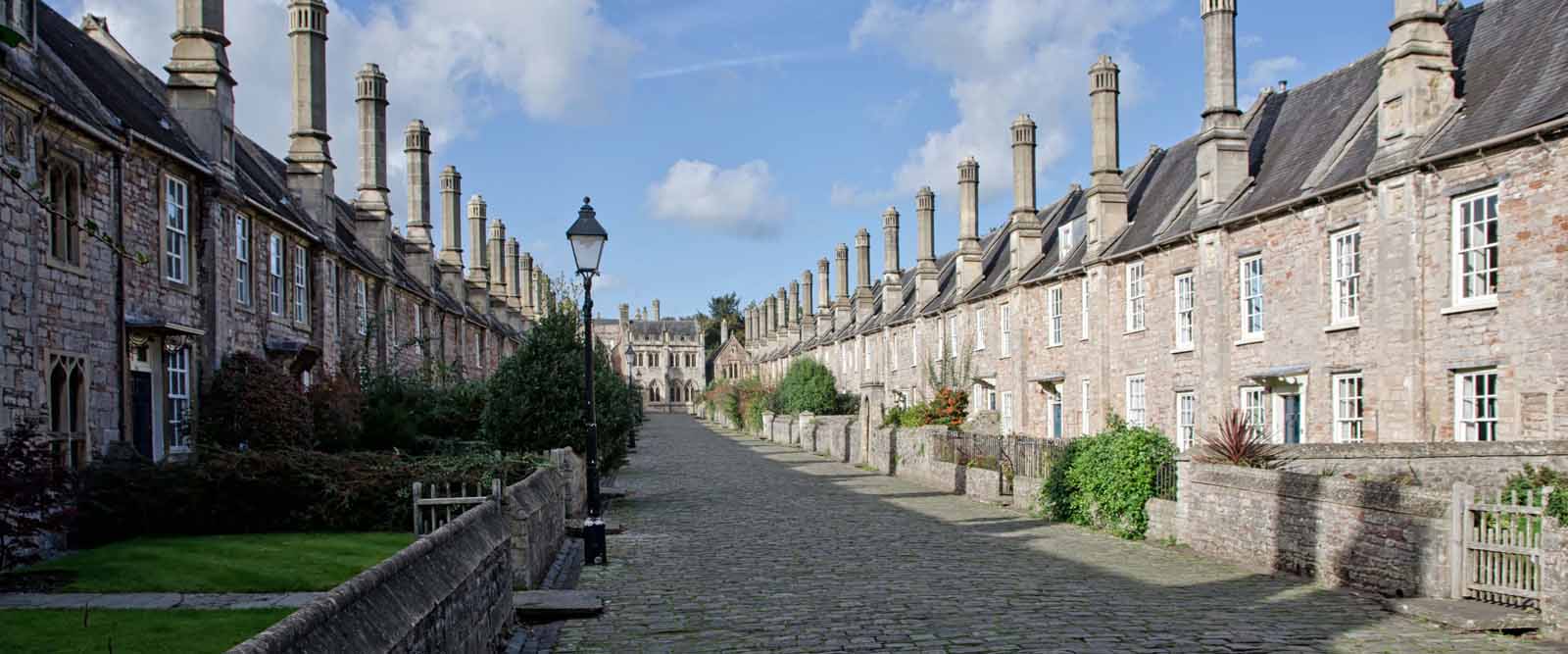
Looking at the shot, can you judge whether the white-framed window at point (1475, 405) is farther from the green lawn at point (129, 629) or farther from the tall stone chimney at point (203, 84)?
the tall stone chimney at point (203, 84)

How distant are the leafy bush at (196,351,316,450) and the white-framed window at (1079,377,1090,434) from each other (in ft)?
64.2

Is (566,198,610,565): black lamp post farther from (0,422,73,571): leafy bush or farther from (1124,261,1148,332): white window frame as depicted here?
(1124,261,1148,332): white window frame

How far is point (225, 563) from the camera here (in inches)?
517

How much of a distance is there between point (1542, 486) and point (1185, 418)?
1310 cm

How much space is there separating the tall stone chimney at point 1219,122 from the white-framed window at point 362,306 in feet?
65.2

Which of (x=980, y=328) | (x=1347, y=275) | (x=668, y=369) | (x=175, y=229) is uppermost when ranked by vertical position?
(x=175, y=229)

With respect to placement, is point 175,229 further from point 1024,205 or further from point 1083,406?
point 1024,205

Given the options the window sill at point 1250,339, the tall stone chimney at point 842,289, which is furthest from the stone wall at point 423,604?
the tall stone chimney at point 842,289

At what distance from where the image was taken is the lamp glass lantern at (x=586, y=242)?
15.9 meters

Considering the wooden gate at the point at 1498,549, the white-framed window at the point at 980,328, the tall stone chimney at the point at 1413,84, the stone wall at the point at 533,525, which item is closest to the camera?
the wooden gate at the point at 1498,549

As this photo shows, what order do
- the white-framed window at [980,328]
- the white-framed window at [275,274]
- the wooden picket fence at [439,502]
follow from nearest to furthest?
the wooden picket fence at [439,502], the white-framed window at [275,274], the white-framed window at [980,328]

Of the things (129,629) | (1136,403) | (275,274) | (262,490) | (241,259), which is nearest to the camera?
(129,629)

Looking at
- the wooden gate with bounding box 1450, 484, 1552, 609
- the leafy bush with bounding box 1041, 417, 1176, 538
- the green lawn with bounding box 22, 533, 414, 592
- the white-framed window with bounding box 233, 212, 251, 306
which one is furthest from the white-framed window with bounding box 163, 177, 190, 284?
the wooden gate with bounding box 1450, 484, 1552, 609

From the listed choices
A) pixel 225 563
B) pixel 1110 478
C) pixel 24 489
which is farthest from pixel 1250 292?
pixel 24 489
